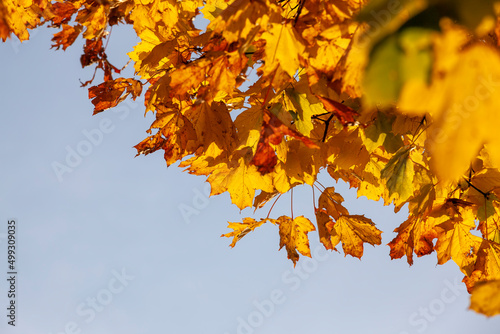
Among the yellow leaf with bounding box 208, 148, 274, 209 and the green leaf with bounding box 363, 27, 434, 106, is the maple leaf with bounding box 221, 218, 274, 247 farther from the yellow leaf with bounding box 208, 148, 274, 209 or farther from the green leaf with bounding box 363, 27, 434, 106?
the green leaf with bounding box 363, 27, 434, 106

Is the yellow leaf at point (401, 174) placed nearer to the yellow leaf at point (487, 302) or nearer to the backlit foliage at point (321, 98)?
the backlit foliage at point (321, 98)

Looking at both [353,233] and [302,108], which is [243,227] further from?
[302,108]

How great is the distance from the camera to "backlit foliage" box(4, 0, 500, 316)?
53cm

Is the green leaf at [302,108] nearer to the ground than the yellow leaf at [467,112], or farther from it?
farther from it

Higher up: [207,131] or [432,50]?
[207,131]

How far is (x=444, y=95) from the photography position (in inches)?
19.4

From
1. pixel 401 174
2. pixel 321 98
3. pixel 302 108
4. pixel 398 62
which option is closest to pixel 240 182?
pixel 302 108

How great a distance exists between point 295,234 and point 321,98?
3.63 feet

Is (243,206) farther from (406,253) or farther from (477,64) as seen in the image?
(477,64)

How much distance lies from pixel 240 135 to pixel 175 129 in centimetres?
34

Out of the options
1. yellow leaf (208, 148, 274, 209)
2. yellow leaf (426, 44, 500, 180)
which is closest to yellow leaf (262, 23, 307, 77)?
yellow leaf (208, 148, 274, 209)

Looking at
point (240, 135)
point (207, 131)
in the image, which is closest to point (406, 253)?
point (240, 135)

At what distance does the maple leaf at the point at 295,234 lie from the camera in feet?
7.77

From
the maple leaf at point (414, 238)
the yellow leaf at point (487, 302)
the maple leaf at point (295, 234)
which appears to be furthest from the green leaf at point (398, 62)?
the maple leaf at point (295, 234)
